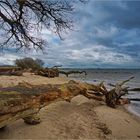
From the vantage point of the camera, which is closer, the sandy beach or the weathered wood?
the weathered wood

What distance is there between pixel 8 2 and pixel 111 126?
8.99 meters

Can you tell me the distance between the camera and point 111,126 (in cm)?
841

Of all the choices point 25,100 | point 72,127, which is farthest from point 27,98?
point 72,127

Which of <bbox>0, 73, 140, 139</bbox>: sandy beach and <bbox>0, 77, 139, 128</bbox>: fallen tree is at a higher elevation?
<bbox>0, 77, 139, 128</bbox>: fallen tree

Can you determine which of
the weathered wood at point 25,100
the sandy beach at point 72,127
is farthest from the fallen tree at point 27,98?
the sandy beach at point 72,127

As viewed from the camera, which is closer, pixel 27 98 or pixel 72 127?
pixel 27 98

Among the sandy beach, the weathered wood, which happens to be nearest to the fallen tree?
the weathered wood

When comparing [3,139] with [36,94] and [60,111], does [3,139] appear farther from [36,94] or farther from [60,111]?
[60,111]

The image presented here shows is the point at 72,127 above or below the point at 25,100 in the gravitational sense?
below

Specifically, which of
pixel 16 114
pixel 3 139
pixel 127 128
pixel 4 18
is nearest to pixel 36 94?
pixel 16 114

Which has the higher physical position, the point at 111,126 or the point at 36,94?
the point at 36,94

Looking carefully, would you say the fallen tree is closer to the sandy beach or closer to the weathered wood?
the weathered wood

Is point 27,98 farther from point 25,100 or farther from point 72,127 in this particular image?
point 72,127

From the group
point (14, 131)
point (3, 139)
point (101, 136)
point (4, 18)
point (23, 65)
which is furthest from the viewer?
point (23, 65)
